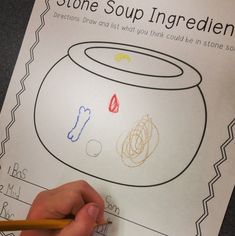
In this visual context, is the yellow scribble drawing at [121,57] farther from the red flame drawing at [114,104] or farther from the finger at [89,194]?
the finger at [89,194]

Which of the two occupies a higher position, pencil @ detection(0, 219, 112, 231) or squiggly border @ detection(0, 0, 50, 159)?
squiggly border @ detection(0, 0, 50, 159)

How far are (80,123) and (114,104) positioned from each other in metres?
0.06

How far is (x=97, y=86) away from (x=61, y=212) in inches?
6.7

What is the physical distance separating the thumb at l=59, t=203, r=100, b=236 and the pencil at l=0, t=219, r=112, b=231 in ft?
0.04

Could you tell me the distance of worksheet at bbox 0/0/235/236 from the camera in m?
0.46

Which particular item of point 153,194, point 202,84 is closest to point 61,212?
point 153,194

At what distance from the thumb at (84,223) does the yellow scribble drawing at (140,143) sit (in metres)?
0.07

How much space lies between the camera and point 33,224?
44 centimetres

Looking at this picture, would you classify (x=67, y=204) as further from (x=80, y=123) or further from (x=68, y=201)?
(x=80, y=123)

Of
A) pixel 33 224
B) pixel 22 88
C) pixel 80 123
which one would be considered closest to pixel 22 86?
pixel 22 88

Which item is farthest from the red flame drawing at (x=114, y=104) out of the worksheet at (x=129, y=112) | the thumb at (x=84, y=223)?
the thumb at (x=84, y=223)

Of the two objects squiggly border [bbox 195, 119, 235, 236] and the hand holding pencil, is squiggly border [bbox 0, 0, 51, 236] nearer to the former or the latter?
the hand holding pencil

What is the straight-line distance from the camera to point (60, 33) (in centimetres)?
57

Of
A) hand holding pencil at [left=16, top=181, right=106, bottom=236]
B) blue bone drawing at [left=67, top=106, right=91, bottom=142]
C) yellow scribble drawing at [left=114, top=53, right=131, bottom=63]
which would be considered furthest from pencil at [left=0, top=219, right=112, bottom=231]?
yellow scribble drawing at [left=114, top=53, right=131, bottom=63]
